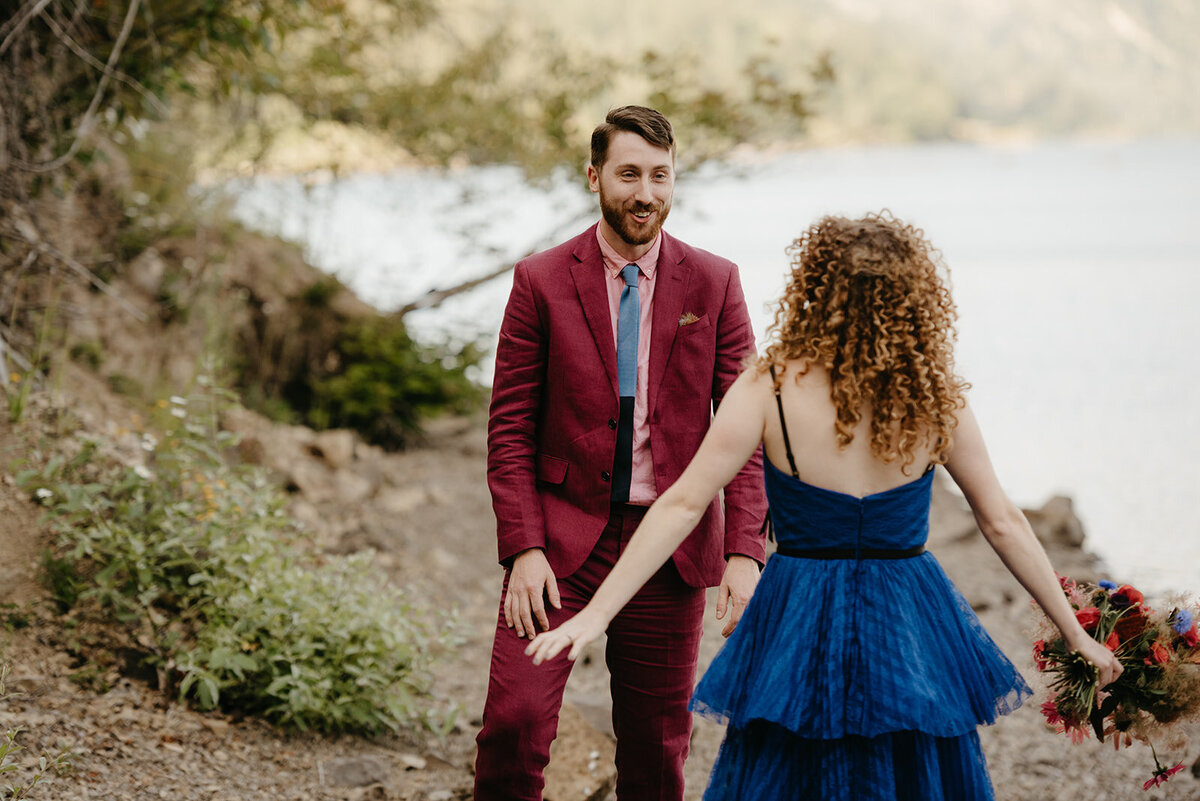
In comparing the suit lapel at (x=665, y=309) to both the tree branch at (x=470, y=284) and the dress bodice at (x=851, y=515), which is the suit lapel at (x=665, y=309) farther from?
the tree branch at (x=470, y=284)

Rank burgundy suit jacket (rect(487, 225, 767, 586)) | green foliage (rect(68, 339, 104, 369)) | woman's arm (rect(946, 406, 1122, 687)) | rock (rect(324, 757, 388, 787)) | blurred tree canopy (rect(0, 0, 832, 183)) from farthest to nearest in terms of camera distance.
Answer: blurred tree canopy (rect(0, 0, 832, 183))
green foliage (rect(68, 339, 104, 369))
rock (rect(324, 757, 388, 787))
burgundy suit jacket (rect(487, 225, 767, 586))
woman's arm (rect(946, 406, 1122, 687))

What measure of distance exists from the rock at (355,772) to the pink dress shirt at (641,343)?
1.61 metres

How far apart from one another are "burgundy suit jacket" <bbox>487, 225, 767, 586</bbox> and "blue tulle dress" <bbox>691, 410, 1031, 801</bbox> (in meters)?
0.48

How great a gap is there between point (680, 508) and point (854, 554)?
390mm

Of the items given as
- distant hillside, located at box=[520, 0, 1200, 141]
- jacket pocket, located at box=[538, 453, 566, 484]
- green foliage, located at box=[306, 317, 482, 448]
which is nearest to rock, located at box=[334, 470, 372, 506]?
green foliage, located at box=[306, 317, 482, 448]

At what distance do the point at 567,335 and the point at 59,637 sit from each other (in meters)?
2.33

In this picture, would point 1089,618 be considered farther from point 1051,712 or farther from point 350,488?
point 350,488

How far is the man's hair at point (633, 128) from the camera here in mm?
2748

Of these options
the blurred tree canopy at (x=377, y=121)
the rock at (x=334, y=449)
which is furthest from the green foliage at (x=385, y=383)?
the rock at (x=334, y=449)

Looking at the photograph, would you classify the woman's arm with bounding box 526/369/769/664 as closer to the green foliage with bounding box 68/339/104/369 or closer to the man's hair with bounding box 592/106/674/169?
the man's hair with bounding box 592/106/674/169

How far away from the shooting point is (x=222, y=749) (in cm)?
359

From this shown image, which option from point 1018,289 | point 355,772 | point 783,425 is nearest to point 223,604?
point 355,772

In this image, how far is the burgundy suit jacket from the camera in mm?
2803

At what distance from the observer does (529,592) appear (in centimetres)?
274
